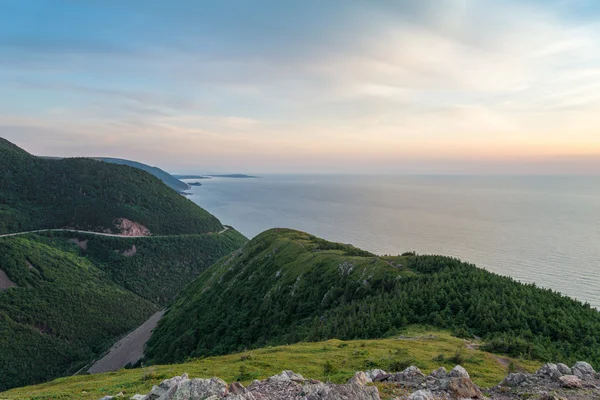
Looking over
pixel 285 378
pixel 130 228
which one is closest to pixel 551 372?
pixel 285 378

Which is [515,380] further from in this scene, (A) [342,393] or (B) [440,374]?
(A) [342,393]

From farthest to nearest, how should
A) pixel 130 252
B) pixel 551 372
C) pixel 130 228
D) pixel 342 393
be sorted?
1. pixel 130 228
2. pixel 130 252
3. pixel 551 372
4. pixel 342 393

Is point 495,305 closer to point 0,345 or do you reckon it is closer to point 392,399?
point 392,399

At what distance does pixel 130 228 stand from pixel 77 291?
45.9 m

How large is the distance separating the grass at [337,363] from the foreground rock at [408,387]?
1751 mm

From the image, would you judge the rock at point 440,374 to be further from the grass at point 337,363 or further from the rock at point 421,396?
the rock at point 421,396

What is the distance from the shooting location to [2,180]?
13050cm

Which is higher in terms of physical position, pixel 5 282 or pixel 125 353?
pixel 5 282

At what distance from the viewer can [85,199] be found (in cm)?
13238

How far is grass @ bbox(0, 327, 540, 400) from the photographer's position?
1497cm

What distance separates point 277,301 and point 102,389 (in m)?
25.8

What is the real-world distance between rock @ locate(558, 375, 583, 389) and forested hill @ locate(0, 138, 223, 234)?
13852cm

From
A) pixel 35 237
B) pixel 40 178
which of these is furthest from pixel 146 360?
pixel 40 178

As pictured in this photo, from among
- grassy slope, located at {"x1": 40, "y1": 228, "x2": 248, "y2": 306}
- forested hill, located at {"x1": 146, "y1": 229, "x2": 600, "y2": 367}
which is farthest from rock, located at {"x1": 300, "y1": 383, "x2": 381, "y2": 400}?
grassy slope, located at {"x1": 40, "y1": 228, "x2": 248, "y2": 306}
